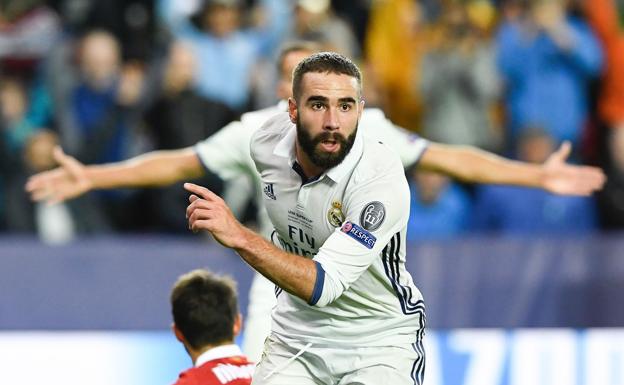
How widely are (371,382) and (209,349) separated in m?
0.83

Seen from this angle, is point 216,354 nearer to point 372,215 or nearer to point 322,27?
point 372,215

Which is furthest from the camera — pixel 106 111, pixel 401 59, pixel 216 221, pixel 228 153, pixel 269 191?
pixel 401 59

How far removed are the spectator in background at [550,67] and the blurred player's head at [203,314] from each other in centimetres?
525

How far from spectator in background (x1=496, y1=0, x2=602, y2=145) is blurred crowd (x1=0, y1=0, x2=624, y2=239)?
1 cm

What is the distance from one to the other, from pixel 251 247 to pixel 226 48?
6075 millimetres

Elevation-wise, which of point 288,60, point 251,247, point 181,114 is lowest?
point 251,247

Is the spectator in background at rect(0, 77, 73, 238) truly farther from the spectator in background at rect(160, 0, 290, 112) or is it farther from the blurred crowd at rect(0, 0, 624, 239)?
the spectator in background at rect(160, 0, 290, 112)

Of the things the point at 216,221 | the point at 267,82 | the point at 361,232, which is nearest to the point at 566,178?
the point at 361,232

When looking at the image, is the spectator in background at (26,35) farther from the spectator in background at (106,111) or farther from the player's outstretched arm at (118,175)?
the player's outstretched arm at (118,175)

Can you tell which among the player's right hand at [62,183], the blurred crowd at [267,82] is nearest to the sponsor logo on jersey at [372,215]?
the player's right hand at [62,183]

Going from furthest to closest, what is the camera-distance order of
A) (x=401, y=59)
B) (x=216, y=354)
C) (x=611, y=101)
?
(x=401, y=59), (x=611, y=101), (x=216, y=354)

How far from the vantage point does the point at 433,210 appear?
9625 millimetres

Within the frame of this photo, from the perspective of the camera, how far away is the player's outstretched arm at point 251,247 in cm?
Result: 446

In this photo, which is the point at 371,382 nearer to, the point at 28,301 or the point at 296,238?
the point at 296,238
